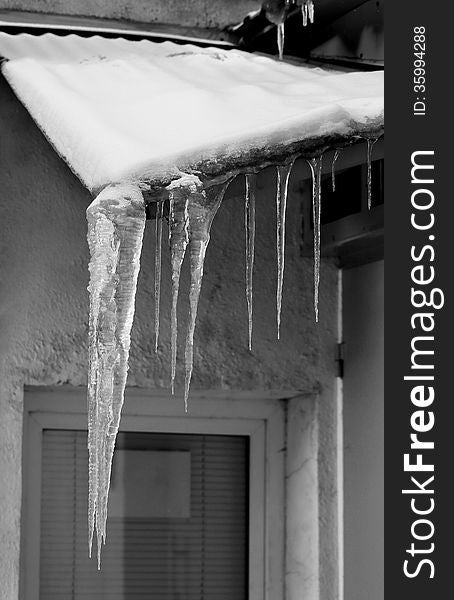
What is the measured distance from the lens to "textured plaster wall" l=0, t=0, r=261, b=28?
4824 mm

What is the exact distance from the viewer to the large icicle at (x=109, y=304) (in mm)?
3014

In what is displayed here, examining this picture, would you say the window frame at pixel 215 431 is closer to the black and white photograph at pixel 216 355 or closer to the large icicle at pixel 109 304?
the black and white photograph at pixel 216 355

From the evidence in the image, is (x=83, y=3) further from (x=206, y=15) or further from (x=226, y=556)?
(x=226, y=556)

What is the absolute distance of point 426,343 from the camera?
4203mm

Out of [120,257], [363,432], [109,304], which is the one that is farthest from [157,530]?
[120,257]

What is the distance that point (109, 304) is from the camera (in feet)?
10.4

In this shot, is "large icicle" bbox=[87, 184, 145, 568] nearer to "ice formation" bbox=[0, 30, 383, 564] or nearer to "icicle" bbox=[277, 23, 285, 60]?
"ice formation" bbox=[0, 30, 383, 564]

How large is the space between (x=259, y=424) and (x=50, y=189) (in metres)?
1.27

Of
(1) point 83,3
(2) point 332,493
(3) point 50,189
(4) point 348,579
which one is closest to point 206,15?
(1) point 83,3

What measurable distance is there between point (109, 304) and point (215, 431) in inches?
69.6

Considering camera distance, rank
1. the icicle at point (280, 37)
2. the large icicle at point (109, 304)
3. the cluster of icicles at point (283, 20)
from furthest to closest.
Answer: the icicle at point (280, 37) → the cluster of icicles at point (283, 20) → the large icicle at point (109, 304)

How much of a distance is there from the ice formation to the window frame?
1.13 meters

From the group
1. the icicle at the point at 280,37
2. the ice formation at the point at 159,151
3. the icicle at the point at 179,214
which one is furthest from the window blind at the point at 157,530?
the icicle at the point at 179,214

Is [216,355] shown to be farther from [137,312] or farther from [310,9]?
[310,9]
